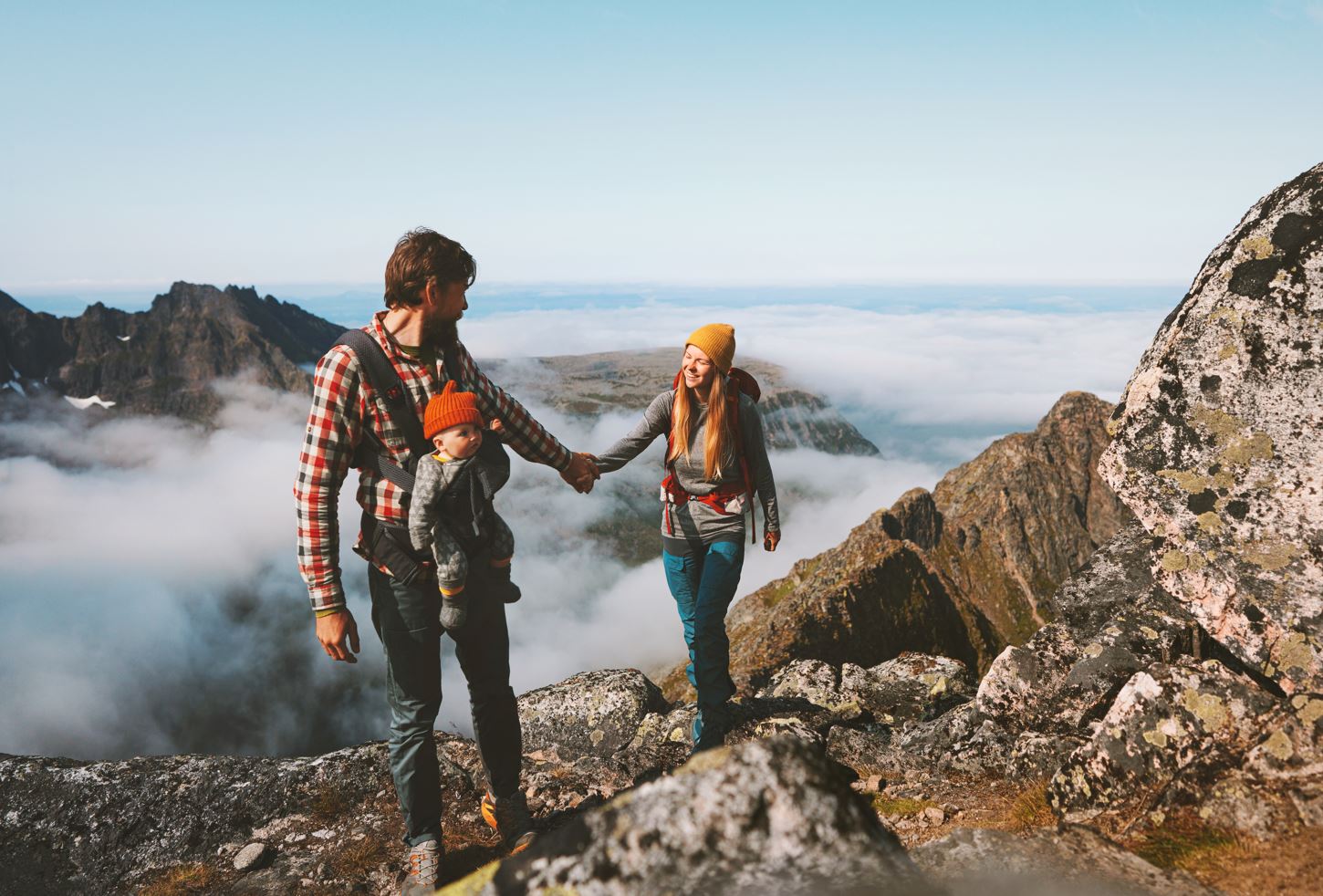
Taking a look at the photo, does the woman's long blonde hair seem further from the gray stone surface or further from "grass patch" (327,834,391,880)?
the gray stone surface

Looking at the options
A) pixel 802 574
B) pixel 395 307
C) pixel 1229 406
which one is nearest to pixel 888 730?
pixel 1229 406

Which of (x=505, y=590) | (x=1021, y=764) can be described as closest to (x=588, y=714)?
(x=505, y=590)

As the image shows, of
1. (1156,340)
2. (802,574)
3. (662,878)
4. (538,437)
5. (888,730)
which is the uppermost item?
(1156,340)

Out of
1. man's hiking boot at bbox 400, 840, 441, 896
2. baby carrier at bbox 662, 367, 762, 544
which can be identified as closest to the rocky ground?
man's hiking boot at bbox 400, 840, 441, 896

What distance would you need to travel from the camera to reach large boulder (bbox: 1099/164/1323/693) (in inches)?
230

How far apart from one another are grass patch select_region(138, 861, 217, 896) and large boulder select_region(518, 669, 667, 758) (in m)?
4.31

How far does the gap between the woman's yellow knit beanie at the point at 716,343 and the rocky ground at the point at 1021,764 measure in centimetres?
379

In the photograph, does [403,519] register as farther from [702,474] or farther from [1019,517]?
[1019,517]

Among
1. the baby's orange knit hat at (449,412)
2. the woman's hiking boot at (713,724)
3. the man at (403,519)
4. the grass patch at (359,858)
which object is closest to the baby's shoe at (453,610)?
the man at (403,519)

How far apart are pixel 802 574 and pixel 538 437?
5032cm

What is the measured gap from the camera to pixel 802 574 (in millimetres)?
55531

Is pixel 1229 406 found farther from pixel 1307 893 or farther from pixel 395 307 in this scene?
pixel 395 307

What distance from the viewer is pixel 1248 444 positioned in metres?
6.13

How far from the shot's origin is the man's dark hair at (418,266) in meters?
6.07
